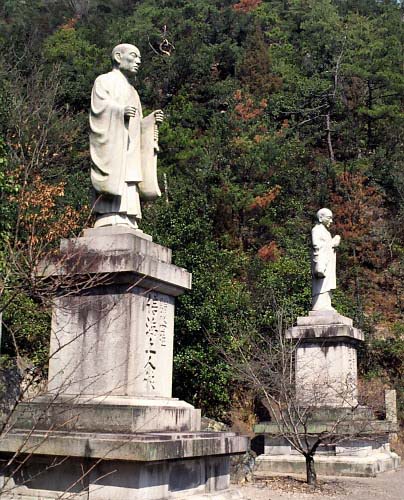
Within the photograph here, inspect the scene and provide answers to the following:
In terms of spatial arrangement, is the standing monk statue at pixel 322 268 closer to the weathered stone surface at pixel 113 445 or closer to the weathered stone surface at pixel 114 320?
the weathered stone surface at pixel 114 320

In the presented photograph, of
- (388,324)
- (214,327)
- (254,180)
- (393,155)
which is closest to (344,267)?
(388,324)

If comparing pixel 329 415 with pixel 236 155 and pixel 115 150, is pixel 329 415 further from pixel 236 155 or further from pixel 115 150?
pixel 236 155

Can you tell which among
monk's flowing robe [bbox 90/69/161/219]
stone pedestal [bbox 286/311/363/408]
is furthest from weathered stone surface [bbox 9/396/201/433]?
stone pedestal [bbox 286/311/363/408]

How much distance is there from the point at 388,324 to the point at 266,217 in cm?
660

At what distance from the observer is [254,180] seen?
92.1ft

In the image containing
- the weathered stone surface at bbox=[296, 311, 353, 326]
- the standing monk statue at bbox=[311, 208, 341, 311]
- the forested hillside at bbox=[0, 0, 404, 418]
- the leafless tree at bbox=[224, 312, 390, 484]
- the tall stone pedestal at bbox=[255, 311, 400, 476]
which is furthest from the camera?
the forested hillside at bbox=[0, 0, 404, 418]

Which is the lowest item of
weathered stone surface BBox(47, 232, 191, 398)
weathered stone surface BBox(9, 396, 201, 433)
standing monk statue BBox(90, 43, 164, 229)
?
weathered stone surface BBox(9, 396, 201, 433)

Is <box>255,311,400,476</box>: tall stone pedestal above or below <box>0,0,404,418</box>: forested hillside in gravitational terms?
below

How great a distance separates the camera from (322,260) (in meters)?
13.4

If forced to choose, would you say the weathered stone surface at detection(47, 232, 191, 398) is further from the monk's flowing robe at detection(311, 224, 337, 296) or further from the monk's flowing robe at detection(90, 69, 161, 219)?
the monk's flowing robe at detection(311, 224, 337, 296)

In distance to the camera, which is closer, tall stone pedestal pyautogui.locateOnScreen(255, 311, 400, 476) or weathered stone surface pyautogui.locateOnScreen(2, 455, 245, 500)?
weathered stone surface pyautogui.locateOnScreen(2, 455, 245, 500)

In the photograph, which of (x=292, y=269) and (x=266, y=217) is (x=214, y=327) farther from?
(x=266, y=217)

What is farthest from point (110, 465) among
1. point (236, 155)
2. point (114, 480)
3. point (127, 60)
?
point (236, 155)

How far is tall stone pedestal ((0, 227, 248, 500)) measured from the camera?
4.93 m
